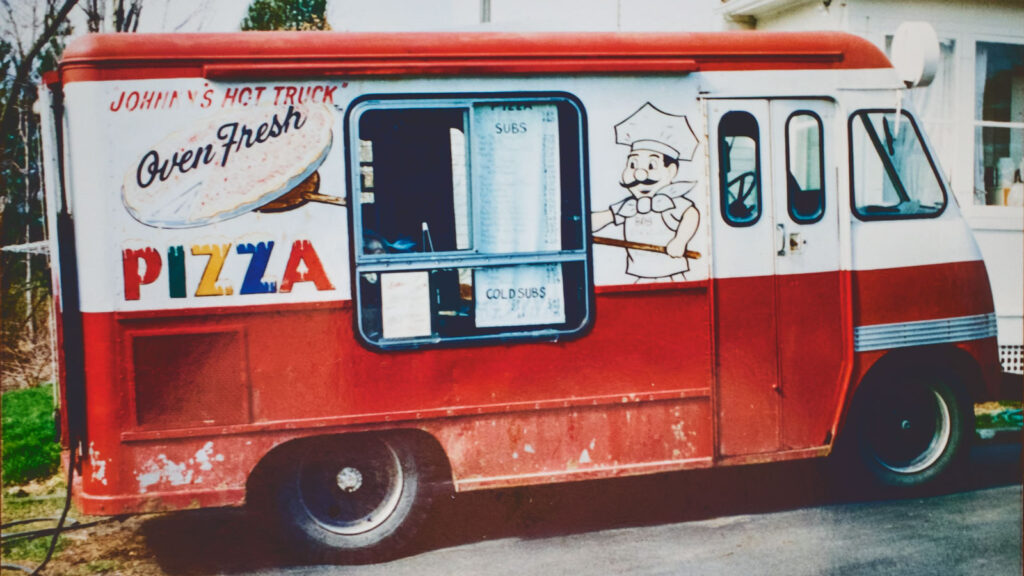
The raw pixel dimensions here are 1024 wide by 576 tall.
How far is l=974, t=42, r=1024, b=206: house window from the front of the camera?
20.4 feet

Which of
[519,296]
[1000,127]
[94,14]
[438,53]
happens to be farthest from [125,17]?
[1000,127]

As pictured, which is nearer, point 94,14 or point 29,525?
point 94,14

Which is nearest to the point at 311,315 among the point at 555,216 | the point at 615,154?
the point at 555,216

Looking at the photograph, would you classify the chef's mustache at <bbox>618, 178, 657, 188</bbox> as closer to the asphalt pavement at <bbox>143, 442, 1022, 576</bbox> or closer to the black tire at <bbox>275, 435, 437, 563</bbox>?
the black tire at <bbox>275, 435, 437, 563</bbox>

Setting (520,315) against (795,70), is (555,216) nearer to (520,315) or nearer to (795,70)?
(520,315)

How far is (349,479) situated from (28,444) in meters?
2.74

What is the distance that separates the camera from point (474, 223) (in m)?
4.37

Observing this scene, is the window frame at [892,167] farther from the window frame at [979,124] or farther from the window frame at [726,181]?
the window frame at [979,124]

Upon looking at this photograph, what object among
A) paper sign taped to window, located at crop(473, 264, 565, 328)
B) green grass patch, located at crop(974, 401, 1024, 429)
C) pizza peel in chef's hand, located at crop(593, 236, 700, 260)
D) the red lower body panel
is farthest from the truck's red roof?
green grass patch, located at crop(974, 401, 1024, 429)

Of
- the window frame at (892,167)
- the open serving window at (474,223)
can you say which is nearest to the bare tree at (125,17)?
the open serving window at (474,223)

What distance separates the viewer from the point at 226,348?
411cm

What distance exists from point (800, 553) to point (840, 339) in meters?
1.20

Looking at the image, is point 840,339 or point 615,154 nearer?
point 615,154

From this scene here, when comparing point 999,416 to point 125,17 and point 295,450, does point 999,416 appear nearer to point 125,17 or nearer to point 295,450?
point 295,450
